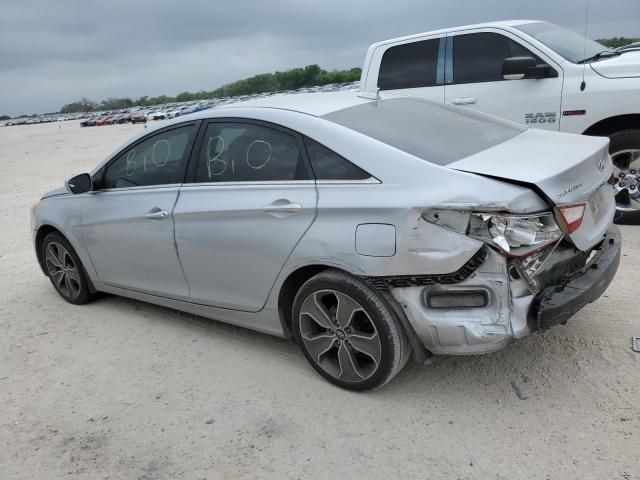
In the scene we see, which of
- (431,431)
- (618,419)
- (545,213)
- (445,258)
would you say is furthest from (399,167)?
(618,419)

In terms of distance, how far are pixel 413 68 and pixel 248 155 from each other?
3963 mm

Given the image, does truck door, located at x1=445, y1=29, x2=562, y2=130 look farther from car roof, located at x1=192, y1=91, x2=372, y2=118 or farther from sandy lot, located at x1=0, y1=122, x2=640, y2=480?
car roof, located at x1=192, y1=91, x2=372, y2=118

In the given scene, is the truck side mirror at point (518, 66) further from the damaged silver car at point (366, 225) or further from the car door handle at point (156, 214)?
the car door handle at point (156, 214)

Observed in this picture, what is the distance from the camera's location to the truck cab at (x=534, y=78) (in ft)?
18.2

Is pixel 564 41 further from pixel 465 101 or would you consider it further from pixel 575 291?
pixel 575 291

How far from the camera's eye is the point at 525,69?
19.2 ft

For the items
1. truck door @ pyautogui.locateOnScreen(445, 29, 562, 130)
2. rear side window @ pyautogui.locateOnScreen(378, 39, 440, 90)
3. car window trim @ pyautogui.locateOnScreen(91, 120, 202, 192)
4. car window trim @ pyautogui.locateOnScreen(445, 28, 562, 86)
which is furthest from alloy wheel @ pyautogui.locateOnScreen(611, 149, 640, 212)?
car window trim @ pyautogui.locateOnScreen(91, 120, 202, 192)

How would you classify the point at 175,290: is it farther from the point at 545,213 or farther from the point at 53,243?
the point at 545,213

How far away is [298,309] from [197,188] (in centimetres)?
109

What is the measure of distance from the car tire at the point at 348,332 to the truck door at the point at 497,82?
12.7 ft

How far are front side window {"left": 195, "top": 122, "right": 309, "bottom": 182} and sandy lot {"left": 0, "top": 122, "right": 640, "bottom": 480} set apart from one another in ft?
3.93

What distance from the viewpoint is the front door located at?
13.0ft

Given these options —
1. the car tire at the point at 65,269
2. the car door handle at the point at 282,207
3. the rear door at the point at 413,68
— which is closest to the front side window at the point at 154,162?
the car tire at the point at 65,269

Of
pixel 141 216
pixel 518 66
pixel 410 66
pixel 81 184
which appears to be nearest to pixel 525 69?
pixel 518 66
